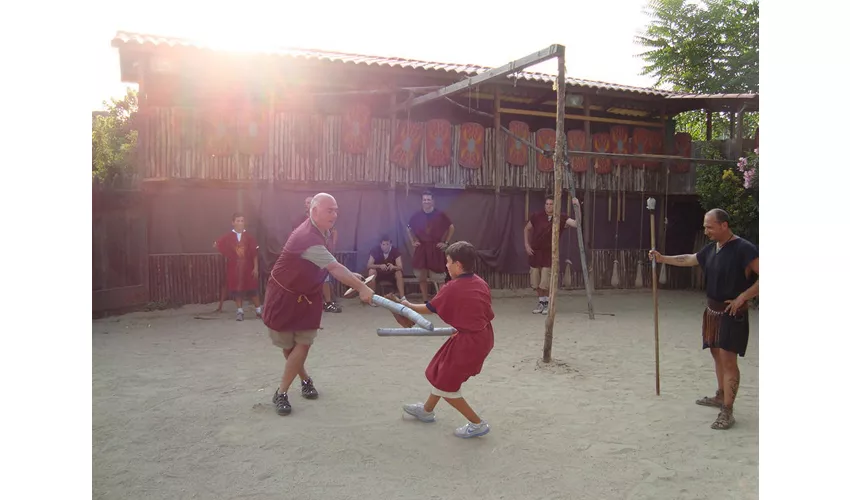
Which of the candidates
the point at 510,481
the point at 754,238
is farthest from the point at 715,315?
the point at 754,238

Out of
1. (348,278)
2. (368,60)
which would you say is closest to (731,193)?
(368,60)

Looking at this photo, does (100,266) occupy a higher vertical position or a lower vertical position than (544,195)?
lower

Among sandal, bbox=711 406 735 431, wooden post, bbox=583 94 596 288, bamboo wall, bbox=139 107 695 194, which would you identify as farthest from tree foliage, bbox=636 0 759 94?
sandal, bbox=711 406 735 431

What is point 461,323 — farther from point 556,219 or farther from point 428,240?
point 428,240

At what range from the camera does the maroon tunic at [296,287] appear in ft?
13.2

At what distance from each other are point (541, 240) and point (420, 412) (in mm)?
5080

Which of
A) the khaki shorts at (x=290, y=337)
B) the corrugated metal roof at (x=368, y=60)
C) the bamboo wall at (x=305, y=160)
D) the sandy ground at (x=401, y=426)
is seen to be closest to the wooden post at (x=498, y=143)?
the bamboo wall at (x=305, y=160)

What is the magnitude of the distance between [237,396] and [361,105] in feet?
19.0

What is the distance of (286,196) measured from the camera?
9.03 meters

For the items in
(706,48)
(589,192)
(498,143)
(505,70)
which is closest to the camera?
(505,70)

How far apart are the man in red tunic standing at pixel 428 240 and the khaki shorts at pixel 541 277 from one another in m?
1.36

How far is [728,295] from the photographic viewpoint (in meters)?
3.99

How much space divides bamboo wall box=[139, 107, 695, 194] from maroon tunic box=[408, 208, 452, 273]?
1.09 m

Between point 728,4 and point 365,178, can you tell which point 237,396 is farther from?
point 728,4
